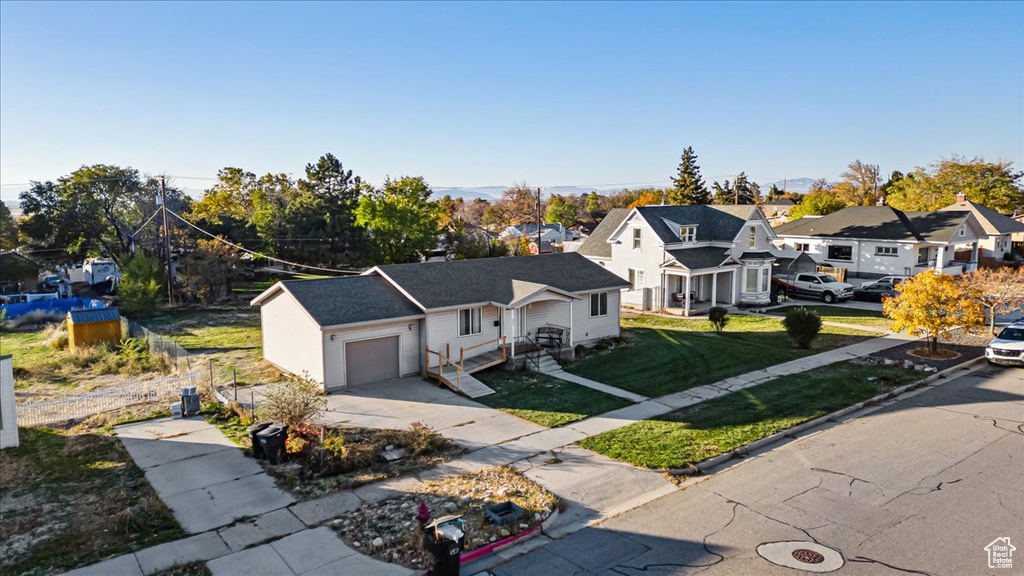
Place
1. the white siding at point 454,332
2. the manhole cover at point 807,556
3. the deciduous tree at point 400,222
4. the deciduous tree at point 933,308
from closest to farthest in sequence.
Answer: the manhole cover at point 807,556
the white siding at point 454,332
the deciduous tree at point 933,308
the deciduous tree at point 400,222

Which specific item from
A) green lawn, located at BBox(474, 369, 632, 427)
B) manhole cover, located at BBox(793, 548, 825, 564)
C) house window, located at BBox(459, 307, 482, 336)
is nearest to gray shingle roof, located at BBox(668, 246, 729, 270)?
house window, located at BBox(459, 307, 482, 336)

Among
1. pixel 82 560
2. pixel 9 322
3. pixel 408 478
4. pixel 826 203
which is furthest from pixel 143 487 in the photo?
pixel 826 203

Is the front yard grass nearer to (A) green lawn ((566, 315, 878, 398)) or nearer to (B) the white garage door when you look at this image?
(B) the white garage door

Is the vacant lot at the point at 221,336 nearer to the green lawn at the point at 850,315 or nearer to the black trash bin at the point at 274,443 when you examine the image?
the black trash bin at the point at 274,443

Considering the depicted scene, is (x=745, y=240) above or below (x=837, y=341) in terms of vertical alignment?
above

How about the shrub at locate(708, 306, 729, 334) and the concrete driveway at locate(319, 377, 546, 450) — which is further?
the shrub at locate(708, 306, 729, 334)

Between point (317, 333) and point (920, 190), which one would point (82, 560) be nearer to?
point (317, 333)

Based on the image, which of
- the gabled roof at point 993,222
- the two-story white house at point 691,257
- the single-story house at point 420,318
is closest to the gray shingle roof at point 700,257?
the two-story white house at point 691,257
